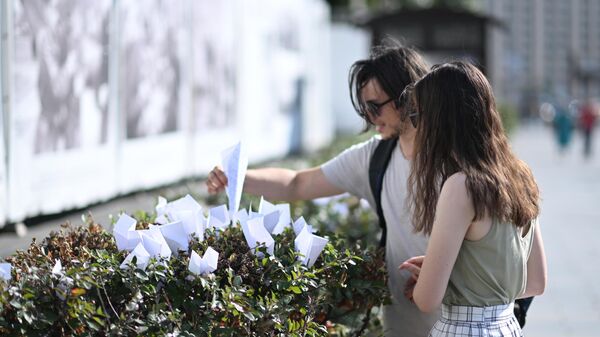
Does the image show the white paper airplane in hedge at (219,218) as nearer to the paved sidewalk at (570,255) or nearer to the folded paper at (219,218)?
the folded paper at (219,218)

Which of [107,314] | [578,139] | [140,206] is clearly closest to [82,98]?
[140,206]

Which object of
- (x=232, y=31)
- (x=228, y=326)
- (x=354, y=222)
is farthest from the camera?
(x=232, y=31)

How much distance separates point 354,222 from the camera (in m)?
6.18

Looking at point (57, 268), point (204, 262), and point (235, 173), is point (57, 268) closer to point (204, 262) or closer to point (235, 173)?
point (204, 262)

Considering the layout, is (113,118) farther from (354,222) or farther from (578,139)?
(578,139)

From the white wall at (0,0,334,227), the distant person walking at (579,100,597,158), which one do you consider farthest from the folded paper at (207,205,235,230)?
the distant person walking at (579,100,597,158)

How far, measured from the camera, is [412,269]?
3123 mm

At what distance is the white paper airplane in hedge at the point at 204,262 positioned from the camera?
2746 millimetres

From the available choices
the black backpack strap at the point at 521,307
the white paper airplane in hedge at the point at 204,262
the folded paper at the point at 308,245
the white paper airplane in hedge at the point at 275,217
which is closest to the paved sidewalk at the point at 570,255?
the black backpack strap at the point at 521,307

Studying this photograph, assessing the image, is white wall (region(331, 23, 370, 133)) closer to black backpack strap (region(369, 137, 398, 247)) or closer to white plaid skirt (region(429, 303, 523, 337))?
black backpack strap (region(369, 137, 398, 247))

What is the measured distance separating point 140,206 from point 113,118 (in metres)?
0.71

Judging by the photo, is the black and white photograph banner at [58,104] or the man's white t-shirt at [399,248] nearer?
the man's white t-shirt at [399,248]

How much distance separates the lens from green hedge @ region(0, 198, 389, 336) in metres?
2.52

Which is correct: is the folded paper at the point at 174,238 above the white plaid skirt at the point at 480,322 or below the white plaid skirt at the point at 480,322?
above
